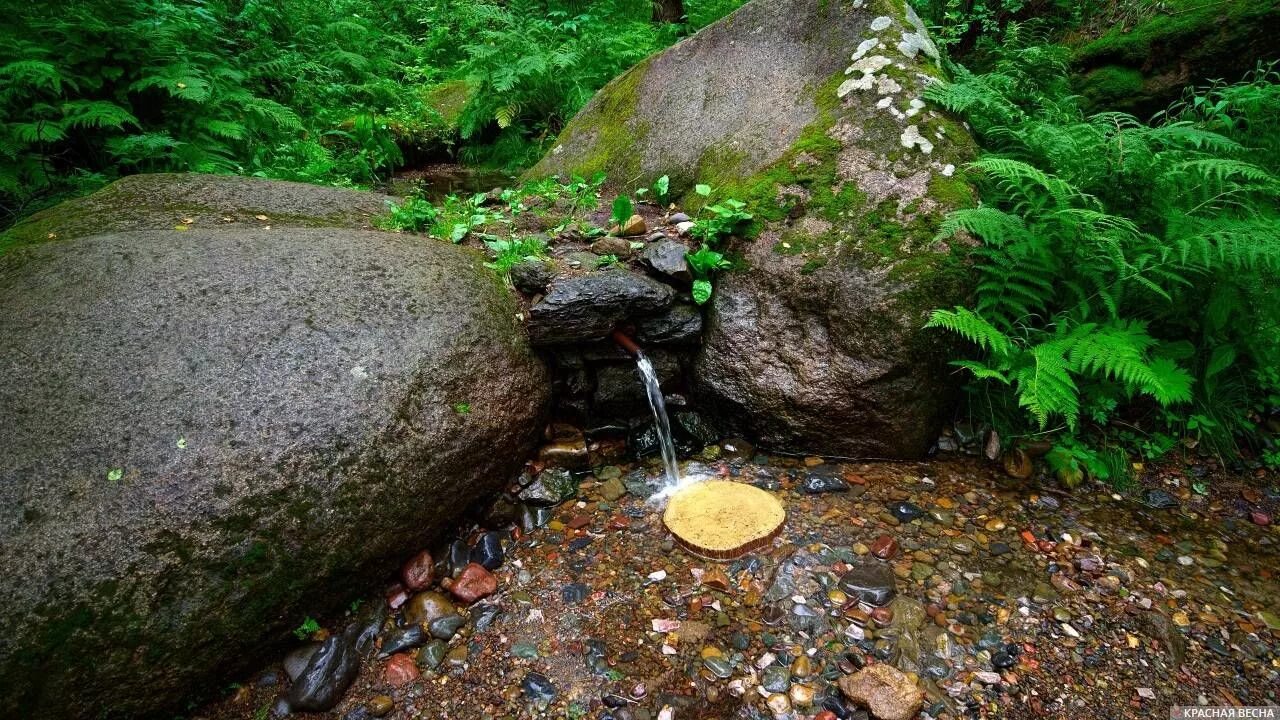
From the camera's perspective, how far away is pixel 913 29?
13.8 feet

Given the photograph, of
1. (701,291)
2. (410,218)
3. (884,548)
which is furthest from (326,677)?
(410,218)

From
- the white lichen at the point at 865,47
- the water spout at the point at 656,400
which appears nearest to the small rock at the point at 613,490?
the water spout at the point at 656,400

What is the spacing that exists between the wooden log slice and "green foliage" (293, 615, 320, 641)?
1.81m

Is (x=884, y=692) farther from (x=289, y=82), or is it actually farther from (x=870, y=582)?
(x=289, y=82)

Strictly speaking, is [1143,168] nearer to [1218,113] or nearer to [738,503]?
[1218,113]

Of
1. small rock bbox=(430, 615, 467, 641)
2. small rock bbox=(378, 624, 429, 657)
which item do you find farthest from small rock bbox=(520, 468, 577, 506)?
small rock bbox=(378, 624, 429, 657)

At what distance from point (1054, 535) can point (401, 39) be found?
10887 millimetres

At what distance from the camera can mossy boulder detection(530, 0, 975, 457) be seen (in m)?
3.47

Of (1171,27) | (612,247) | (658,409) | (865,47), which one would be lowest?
(658,409)

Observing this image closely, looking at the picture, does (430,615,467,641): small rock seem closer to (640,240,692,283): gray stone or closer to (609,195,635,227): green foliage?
(640,240,692,283): gray stone

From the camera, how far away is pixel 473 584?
2.95 meters

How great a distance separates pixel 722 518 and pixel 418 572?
1.67 m

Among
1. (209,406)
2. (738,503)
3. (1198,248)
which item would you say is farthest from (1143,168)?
(209,406)

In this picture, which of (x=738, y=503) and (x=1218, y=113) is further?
(x=1218, y=113)
